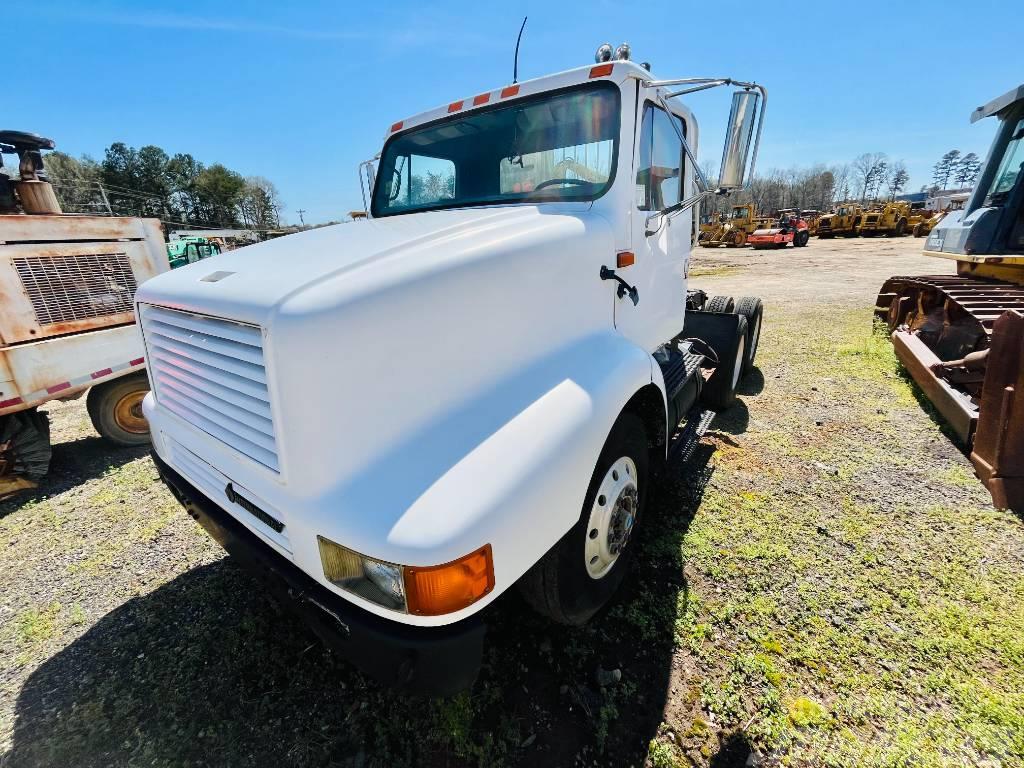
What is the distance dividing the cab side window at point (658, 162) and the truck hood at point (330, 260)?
566mm

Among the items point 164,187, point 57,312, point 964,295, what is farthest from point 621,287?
point 164,187

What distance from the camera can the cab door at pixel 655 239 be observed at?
2.70m

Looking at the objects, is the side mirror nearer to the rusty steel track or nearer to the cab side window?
the cab side window

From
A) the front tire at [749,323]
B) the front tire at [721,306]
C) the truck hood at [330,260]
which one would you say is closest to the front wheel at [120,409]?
the truck hood at [330,260]

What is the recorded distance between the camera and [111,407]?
4.70 m

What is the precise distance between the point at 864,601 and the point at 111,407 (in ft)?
20.3

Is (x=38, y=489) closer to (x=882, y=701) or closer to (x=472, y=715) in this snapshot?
(x=472, y=715)

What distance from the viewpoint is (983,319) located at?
4.39m

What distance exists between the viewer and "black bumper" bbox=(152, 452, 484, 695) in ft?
4.85

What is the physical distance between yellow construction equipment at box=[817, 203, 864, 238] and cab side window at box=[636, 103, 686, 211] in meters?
39.6

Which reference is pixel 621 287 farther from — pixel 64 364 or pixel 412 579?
pixel 64 364

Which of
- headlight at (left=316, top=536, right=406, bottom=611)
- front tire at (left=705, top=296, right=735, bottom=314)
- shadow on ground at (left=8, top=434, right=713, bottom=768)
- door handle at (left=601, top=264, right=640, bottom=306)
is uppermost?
door handle at (left=601, top=264, right=640, bottom=306)

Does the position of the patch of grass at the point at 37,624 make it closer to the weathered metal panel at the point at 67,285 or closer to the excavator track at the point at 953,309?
the weathered metal panel at the point at 67,285

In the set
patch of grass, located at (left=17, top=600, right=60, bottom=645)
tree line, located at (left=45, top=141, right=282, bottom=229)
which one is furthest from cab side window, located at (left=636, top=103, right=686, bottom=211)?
tree line, located at (left=45, top=141, right=282, bottom=229)
